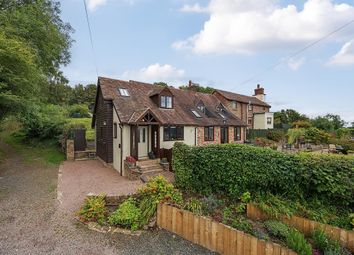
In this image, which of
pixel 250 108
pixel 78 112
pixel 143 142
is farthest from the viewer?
pixel 250 108

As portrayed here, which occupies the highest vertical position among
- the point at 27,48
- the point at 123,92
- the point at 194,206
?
the point at 27,48

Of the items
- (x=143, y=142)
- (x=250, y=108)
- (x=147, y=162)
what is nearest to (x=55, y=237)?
(x=147, y=162)

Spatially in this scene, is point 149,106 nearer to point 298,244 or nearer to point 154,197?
point 154,197

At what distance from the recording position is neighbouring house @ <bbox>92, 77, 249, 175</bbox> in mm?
14336

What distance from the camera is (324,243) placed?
6004 mm

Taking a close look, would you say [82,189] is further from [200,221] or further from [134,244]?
[200,221]

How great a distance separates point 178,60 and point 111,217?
14765mm

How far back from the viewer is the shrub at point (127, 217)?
739 cm

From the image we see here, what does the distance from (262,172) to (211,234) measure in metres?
2.88

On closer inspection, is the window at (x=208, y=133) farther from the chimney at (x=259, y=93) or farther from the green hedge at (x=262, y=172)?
the chimney at (x=259, y=93)

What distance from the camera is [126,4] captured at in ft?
33.6

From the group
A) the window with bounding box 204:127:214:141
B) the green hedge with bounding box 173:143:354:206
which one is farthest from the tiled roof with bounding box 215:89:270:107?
the green hedge with bounding box 173:143:354:206

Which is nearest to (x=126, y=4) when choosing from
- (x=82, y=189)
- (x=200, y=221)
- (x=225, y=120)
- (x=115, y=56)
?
(x=115, y=56)

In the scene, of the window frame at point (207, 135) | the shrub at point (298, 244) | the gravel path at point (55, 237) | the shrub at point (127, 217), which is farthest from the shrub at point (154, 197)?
the window frame at point (207, 135)
